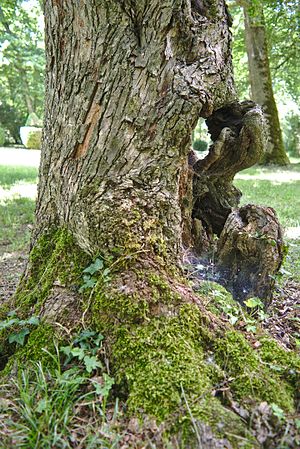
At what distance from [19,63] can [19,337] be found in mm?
18161

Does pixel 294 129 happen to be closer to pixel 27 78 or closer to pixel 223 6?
pixel 27 78

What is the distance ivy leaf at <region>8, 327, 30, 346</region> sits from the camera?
2.15m

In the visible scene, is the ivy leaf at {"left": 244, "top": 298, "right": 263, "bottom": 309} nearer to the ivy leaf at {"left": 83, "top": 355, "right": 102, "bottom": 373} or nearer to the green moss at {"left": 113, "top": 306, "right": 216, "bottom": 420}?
the green moss at {"left": 113, "top": 306, "right": 216, "bottom": 420}

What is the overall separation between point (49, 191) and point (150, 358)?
133 cm

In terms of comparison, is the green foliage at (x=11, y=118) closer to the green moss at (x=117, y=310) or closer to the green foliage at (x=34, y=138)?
the green foliage at (x=34, y=138)

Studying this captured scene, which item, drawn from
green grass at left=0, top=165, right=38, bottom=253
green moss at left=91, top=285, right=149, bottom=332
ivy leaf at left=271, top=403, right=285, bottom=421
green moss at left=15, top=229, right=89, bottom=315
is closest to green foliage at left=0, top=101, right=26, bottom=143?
green grass at left=0, top=165, right=38, bottom=253

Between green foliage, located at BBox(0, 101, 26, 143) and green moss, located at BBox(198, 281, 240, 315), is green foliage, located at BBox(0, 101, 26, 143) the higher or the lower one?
the higher one

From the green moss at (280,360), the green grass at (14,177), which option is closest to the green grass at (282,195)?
the green moss at (280,360)

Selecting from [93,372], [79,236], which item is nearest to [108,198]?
[79,236]

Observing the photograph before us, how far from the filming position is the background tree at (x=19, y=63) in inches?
516

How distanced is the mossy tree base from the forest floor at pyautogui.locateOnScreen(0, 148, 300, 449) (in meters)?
0.30

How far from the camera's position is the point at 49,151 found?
2.59 meters

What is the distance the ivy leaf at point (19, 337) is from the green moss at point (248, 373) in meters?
1.08

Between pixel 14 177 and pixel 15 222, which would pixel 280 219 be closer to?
pixel 15 222
